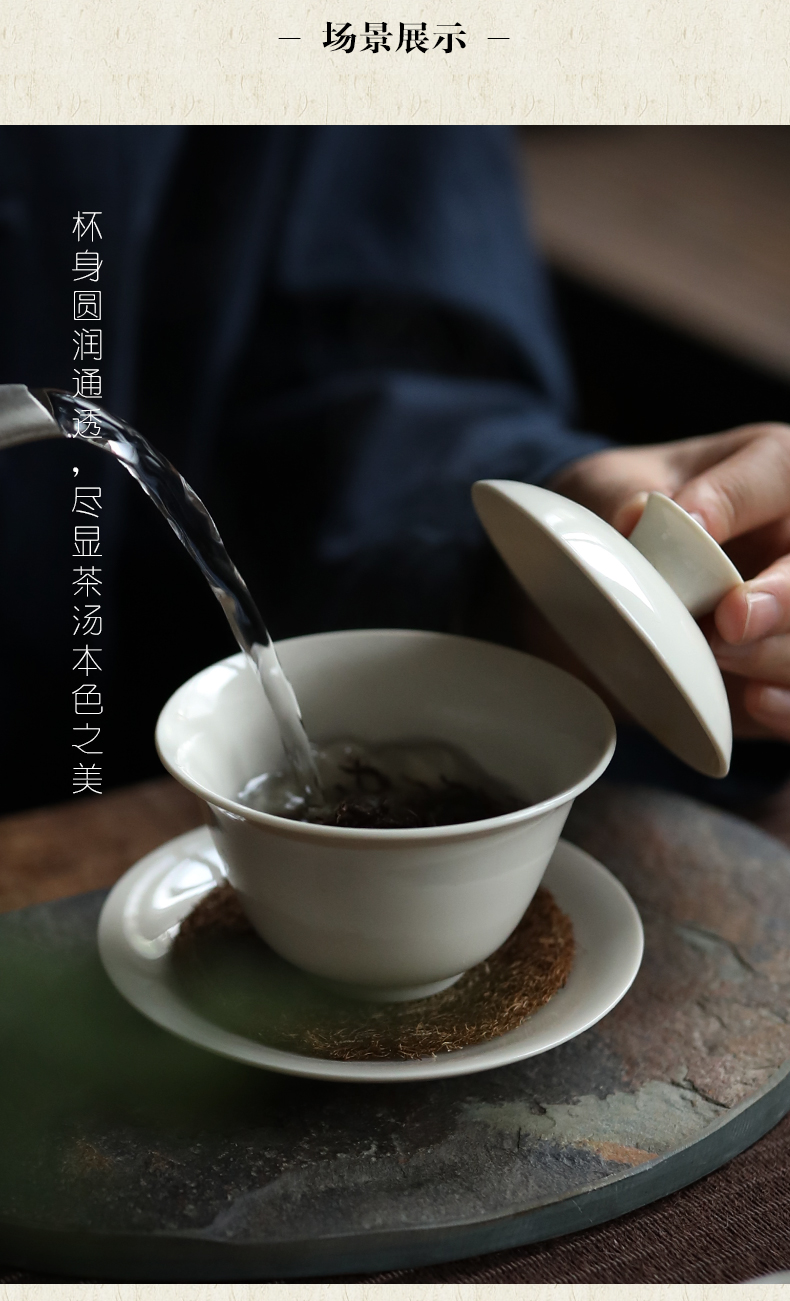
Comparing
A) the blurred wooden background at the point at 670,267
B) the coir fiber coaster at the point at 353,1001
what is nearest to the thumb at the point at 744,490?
the coir fiber coaster at the point at 353,1001

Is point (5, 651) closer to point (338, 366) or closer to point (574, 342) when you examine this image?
point (338, 366)

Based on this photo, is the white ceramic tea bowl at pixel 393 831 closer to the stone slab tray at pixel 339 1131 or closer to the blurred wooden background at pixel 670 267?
the stone slab tray at pixel 339 1131

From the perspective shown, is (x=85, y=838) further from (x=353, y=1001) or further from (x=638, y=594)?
(x=638, y=594)

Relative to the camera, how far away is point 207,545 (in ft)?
2.02

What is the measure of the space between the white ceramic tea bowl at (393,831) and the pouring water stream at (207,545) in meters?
0.02

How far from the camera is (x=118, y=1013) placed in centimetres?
59

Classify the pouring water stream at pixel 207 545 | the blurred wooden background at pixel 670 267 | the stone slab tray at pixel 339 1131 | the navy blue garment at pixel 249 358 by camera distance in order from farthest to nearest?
1. the blurred wooden background at pixel 670 267
2. the navy blue garment at pixel 249 358
3. the pouring water stream at pixel 207 545
4. the stone slab tray at pixel 339 1131

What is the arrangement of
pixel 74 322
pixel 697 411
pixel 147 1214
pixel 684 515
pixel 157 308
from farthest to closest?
pixel 697 411
pixel 157 308
pixel 74 322
pixel 684 515
pixel 147 1214

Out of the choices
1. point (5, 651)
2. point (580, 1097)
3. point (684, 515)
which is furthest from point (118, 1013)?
point (5, 651)

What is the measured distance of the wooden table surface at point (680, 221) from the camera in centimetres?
165

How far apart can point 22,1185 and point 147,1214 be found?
61 mm

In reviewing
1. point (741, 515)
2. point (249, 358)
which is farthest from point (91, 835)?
point (249, 358)

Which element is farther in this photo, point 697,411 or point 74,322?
point 697,411

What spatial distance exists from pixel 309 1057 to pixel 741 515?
16.5 inches
